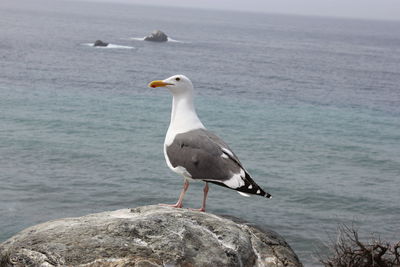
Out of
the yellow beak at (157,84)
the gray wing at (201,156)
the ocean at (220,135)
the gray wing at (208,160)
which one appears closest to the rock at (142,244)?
the gray wing at (208,160)

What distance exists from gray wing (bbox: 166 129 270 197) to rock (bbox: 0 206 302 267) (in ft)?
2.30

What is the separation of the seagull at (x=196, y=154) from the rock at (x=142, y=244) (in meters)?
0.73

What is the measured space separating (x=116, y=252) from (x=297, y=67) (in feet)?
240

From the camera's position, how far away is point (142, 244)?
6.99m

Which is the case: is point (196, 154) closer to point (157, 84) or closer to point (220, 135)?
point (157, 84)

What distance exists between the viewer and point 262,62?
81938 millimetres

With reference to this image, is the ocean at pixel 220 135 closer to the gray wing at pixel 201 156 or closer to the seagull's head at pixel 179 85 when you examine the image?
the gray wing at pixel 201 156

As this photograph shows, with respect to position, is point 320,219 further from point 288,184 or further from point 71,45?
point 71,45

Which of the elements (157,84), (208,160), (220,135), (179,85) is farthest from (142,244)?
(220,135)

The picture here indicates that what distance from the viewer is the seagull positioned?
844 centimetres

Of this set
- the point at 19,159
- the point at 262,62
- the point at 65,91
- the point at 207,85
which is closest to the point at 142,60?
the point at 262,62

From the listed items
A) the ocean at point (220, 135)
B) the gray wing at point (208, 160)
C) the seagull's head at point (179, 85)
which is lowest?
the ocean at point (220, 135)

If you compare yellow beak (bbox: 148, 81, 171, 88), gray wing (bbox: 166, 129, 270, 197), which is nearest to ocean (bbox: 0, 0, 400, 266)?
gray wing (bbox: 166, 129, 270, 197)

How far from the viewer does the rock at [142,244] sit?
681cm
